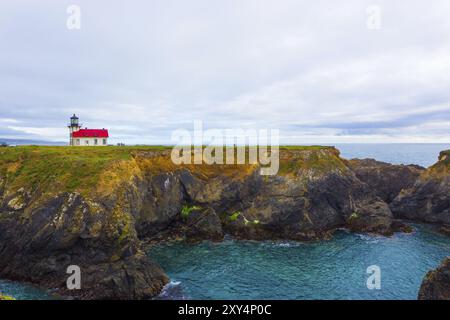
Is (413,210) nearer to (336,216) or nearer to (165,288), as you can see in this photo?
(336,216)

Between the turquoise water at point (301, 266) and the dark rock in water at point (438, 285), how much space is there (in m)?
7.98

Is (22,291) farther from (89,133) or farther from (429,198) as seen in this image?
(429,198)

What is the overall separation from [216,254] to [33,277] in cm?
2566

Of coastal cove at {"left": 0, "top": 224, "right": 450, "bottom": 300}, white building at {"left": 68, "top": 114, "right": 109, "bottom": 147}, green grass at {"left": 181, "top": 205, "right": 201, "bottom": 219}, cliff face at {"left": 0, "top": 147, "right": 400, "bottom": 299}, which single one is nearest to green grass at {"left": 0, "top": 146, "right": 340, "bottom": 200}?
cliff face at {"left": 0, "top": 147, "right": 400, "bottom": 299}

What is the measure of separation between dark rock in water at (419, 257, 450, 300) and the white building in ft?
267

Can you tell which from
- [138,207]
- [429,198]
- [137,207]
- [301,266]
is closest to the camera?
[301,266]

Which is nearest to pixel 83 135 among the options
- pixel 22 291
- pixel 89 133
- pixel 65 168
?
pixel 89 133

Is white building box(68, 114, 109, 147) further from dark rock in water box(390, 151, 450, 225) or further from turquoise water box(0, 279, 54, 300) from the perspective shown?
dark rock in water box(390, 151, 450, 225)

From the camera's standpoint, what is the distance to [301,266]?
4466cm

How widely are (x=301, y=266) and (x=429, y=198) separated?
151 feet

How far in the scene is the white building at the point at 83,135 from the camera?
84125mm

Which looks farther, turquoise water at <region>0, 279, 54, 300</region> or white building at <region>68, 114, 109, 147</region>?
white building at <region>68, 114, 109, 147</region>

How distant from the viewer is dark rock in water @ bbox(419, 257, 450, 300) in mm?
27219

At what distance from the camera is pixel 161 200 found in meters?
59.5
